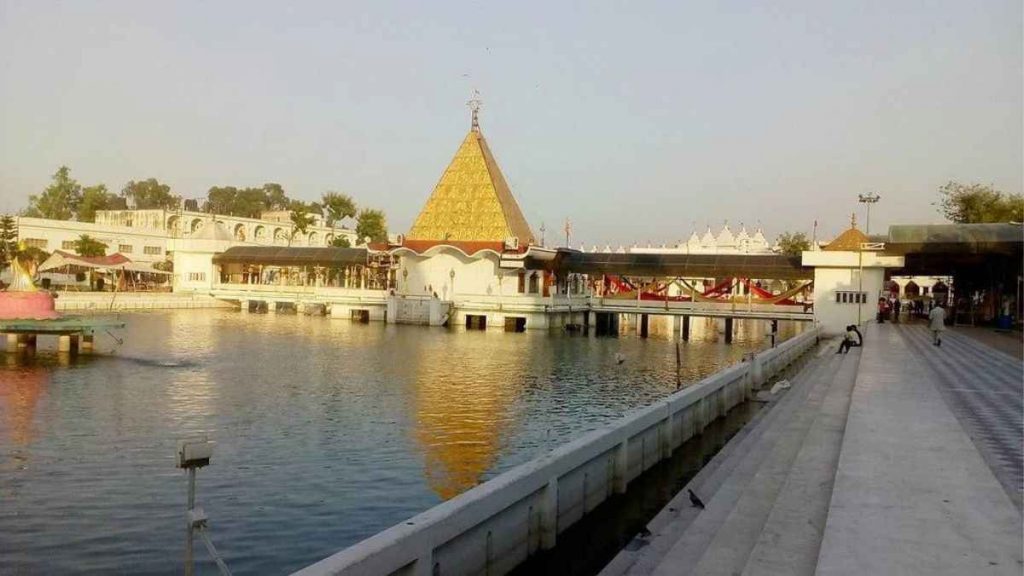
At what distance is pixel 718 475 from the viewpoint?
542 inches

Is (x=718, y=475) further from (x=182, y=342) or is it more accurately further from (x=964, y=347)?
(x=182, y=342)

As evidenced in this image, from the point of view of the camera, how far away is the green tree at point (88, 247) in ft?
262

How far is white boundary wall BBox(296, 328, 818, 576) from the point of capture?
7064mm

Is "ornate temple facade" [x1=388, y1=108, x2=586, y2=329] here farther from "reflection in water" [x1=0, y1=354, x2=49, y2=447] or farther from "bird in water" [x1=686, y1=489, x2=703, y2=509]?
"bird in water" [x1=686, y1=489, x2=703, y2=509]

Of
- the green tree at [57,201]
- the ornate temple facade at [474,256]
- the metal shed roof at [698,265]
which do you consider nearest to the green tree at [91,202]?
the green tree at [57,201]

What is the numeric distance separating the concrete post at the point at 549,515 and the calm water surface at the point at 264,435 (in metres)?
2.89

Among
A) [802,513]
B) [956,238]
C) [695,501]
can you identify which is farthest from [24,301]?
[956,238]

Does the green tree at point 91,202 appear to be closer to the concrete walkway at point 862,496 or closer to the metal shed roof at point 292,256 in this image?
the metal shed roof at point 292,256

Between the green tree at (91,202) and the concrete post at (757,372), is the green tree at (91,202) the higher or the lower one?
the higher one

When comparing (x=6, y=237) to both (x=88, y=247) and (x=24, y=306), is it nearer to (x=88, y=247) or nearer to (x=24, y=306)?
(x=88, y=247)

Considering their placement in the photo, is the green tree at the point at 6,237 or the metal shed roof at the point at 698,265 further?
the green tree at the point at 6,237

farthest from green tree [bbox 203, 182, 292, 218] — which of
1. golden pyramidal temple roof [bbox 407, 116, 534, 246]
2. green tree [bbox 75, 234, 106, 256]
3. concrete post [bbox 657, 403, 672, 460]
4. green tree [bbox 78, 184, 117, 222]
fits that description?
concrete post [bbox 657, 403, 672, 460]

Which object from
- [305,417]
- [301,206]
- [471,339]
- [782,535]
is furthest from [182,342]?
[301,206]

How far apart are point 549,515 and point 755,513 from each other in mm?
2594
